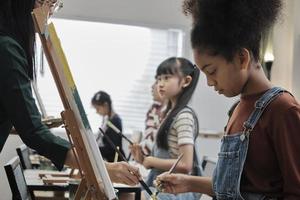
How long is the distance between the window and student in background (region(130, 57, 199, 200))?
279cm

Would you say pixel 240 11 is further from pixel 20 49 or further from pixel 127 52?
pixel 127 52

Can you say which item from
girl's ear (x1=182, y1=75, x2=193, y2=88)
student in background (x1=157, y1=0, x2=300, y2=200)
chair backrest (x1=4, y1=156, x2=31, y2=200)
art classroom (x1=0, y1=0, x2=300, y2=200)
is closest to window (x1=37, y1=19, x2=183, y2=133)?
art classroom (x1=0, y1=0, x2=300, y2=200)

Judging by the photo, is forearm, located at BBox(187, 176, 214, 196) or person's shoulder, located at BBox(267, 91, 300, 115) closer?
person's shoulder, located at BBox(267, 91, 300, 115)

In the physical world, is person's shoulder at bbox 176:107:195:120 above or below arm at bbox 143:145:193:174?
above

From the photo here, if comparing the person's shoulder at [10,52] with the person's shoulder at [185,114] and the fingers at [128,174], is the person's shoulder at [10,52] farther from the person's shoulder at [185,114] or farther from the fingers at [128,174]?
the person's shoulder at [185,114]

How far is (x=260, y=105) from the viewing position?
89cm

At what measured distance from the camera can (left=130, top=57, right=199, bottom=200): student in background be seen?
1.71 metres

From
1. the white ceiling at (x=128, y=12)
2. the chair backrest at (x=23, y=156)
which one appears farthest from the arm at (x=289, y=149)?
the white ceiling at (x=128, y=12)

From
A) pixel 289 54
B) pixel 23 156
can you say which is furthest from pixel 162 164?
pixel 289 54

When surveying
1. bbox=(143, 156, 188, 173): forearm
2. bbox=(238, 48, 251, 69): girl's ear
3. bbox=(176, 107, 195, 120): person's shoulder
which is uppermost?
bbox=(238, 48, 251, 69): girl's ear

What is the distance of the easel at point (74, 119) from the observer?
3.12 feet

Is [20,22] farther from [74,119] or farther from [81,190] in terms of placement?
[81,190]

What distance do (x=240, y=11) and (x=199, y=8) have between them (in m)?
0.11

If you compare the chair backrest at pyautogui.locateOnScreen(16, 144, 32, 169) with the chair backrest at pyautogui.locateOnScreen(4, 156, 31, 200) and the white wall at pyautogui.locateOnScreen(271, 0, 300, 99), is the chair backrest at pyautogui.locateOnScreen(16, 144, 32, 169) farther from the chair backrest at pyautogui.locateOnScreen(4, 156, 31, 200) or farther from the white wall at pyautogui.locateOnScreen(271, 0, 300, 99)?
the white wall at pyautogui.locateOnScreen(271, 0, 300, 99)
